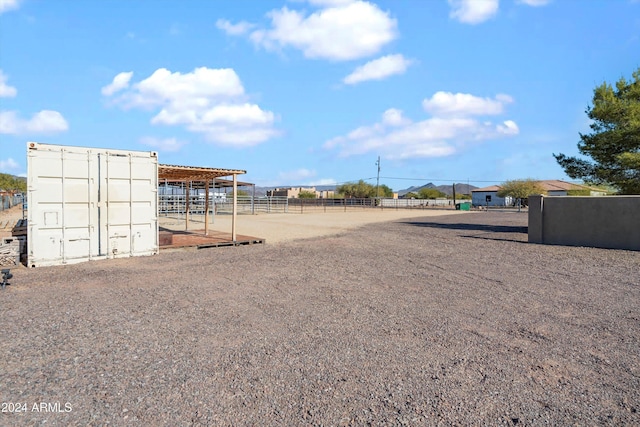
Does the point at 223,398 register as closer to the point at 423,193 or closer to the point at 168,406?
the point at 168,406

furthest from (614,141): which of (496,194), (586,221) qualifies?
(496,194)

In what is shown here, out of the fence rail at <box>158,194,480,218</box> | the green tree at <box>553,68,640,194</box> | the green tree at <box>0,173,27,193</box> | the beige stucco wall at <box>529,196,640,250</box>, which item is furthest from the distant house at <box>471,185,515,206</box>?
the green tree at <box>0,173,27,193</box>

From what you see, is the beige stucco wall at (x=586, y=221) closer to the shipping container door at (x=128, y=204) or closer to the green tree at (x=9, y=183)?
the shipping container door at (x=128, y=204)

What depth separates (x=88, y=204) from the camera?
10.2m

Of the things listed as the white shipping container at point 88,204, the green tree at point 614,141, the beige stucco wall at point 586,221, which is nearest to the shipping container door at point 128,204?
the white shipping container at point 88,204

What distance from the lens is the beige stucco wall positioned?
13602mm

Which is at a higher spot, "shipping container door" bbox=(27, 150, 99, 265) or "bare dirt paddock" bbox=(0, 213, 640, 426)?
"shipping container door" bbox=(27, 150, 99, 265)

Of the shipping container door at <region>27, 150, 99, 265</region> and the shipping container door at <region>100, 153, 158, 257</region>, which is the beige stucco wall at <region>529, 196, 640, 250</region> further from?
the shipping container door at <region>27, 150, 99, 265</region>

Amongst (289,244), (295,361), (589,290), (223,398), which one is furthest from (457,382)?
(289,244)

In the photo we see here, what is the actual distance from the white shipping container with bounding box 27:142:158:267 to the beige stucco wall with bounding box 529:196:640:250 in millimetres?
13870

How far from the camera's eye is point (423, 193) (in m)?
105

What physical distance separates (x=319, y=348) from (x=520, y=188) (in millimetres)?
83612

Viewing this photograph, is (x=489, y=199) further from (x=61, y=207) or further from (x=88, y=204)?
(x=61, y=207)

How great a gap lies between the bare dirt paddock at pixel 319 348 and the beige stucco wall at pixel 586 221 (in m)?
6.27
